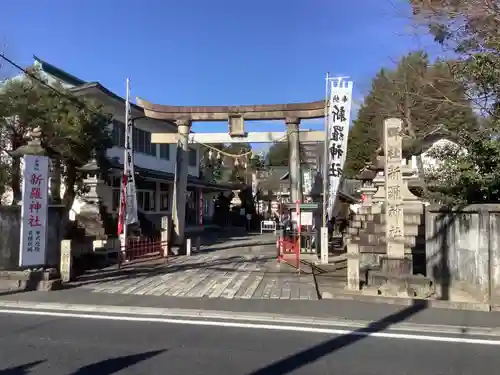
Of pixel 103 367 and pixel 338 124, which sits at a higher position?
pixel 338 124

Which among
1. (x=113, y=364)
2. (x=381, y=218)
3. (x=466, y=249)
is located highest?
(x=381, y=218)

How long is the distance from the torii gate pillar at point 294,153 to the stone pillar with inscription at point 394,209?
32.9 ft

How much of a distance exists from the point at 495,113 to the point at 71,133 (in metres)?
13.1

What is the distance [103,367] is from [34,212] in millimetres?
7123

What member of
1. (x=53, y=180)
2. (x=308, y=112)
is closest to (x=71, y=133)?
(x=53, y=180)

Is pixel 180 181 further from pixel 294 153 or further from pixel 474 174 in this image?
pixel 474 174

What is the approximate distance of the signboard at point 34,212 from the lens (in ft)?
38.6

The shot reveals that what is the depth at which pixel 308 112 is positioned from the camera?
21.4 m

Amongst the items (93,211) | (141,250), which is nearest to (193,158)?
(93,211)

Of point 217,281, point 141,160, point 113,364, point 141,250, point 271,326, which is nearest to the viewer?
point 113,364

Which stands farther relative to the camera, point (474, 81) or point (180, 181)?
point (180, 181)

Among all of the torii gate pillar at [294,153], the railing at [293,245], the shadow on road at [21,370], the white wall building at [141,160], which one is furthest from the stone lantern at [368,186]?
the shadow on road at [21,370]

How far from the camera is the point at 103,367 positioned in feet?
19.5

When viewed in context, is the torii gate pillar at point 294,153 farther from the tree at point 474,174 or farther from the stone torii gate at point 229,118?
the tree at point 474,174
